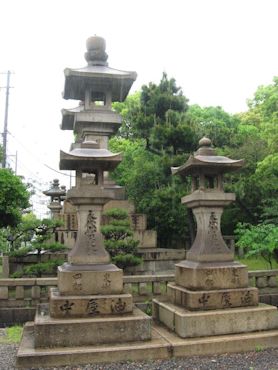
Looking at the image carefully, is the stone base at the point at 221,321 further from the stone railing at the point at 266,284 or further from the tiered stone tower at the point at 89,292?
the stone railing at the point at 266,284

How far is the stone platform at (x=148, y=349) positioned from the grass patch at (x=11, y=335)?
0.64 metres

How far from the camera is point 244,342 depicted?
6.97 m

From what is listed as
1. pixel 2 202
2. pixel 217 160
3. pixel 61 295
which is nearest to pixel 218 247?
pixel 217 160

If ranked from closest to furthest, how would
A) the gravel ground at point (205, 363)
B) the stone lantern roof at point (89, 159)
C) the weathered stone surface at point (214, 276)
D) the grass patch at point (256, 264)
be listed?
the gravel ground at point (205, 363)
the stone lantern roof at point (89, 159)
the weathered stone surface at point (214, 276)
the grass patch at point (256, 264)

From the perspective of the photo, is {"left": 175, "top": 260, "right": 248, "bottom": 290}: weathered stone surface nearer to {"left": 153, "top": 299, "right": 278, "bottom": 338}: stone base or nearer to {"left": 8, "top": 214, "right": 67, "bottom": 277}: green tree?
{"left": 153, "top": 299, "right": 278, "bottom": 338}: stone base

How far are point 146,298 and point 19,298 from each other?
9.73ft

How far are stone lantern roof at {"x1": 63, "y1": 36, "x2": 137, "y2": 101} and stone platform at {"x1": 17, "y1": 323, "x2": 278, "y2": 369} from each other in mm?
10589

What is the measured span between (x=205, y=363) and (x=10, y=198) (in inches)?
360

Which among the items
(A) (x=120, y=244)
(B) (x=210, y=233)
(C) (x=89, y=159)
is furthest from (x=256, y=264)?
(C) (x=89, y=159)

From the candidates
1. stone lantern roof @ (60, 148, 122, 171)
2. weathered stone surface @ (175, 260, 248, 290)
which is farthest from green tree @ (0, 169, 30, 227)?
weathered stone surface @ (175, 260, 248, 290)

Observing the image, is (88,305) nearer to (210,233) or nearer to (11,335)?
(11,335)

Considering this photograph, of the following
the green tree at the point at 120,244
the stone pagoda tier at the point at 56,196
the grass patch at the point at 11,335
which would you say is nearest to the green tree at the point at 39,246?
the green tree at the point at 120,244

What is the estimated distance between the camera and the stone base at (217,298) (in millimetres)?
7500

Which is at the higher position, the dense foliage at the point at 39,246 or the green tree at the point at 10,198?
the green tree at the point at 10,198
